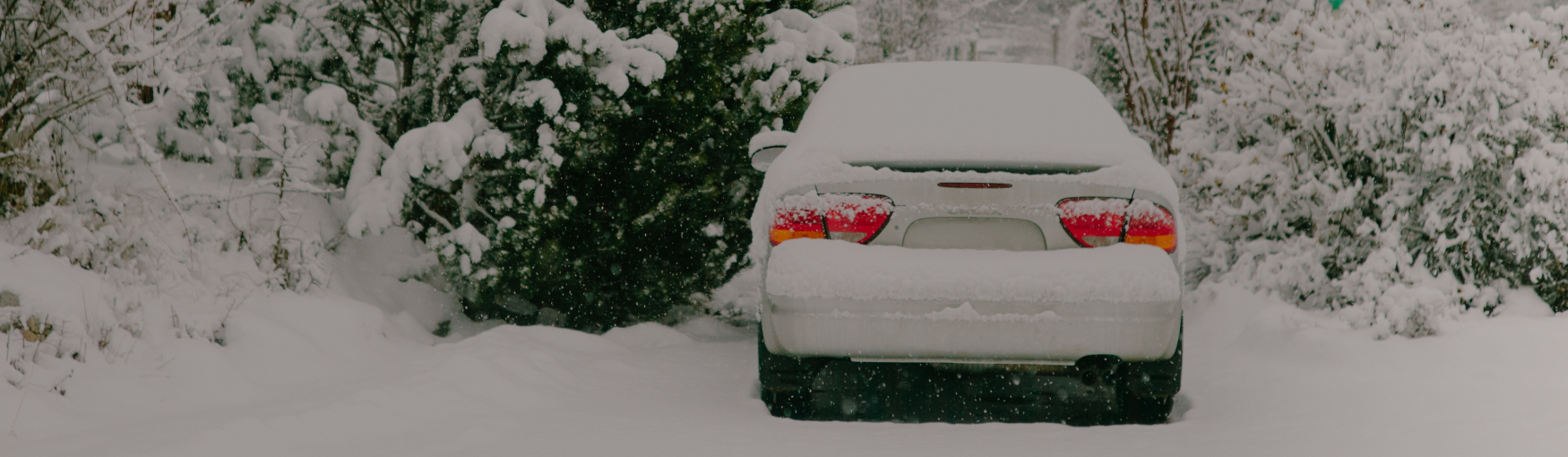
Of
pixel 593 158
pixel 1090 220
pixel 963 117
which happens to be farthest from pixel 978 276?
pixel 593 158

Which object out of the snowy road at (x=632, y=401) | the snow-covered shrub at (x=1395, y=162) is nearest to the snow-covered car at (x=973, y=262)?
the snowy road at (x=632, y=401)

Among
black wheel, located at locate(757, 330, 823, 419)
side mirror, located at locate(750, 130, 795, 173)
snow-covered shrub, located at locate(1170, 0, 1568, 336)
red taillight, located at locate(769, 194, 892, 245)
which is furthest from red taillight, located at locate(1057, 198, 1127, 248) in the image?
snow-covered shrub, located at locate(1170, 0, 1568, 336)

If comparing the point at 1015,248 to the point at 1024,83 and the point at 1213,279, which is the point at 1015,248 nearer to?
the point at 1024,83

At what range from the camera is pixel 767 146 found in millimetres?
4449

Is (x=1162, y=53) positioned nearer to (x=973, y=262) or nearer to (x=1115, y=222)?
(x=1115, y=222)

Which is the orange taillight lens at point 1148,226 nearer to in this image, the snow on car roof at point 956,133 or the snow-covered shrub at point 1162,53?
the snow on car roof at point 956,133

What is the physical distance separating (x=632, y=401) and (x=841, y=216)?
4.11 feet

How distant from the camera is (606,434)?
12.0ft

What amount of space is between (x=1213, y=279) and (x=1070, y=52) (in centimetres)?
1869

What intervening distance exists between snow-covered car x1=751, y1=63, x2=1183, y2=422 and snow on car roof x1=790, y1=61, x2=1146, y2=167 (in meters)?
0.01

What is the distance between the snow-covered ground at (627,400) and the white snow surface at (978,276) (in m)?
0.48

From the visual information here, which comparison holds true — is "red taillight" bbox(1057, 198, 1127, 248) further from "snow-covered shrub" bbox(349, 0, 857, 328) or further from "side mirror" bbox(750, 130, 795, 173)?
"snow-covered shrub" bbox(349, 0, 857, 328)

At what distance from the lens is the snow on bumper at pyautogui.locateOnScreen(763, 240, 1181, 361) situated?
3.47m

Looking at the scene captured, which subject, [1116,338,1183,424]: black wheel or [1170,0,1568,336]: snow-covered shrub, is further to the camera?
[1170,0,1568,336]: snow-covered shrub
